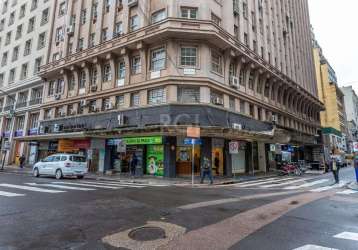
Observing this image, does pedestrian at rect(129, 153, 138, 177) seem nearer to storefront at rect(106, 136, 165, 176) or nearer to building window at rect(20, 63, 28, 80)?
storefront at rect(106, 136, 165, 176)

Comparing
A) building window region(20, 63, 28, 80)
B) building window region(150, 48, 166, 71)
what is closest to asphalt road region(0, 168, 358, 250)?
building window region(150, 48, 166, 71)

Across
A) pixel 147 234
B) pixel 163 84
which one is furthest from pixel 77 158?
pixel 147 234

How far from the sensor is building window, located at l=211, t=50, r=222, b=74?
69.5 ft

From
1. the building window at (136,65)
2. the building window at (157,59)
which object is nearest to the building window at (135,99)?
the building window at (136,65)

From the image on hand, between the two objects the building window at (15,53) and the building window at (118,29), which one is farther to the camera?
the building window at (15,53)

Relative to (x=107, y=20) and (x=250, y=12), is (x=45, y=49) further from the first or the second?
(x=250, y=12)

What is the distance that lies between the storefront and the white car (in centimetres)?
316

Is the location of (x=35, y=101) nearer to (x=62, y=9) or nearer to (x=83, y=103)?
(x=83, y=103)

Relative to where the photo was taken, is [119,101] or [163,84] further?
[119,101]

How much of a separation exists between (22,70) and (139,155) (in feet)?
88.8

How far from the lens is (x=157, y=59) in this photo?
21.1 metres

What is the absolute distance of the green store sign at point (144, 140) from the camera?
1895 centimetres

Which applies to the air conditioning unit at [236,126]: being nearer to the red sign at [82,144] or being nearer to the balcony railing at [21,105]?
the red sign at [82,144]

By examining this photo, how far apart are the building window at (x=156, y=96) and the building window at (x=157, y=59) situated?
194 centimetres
